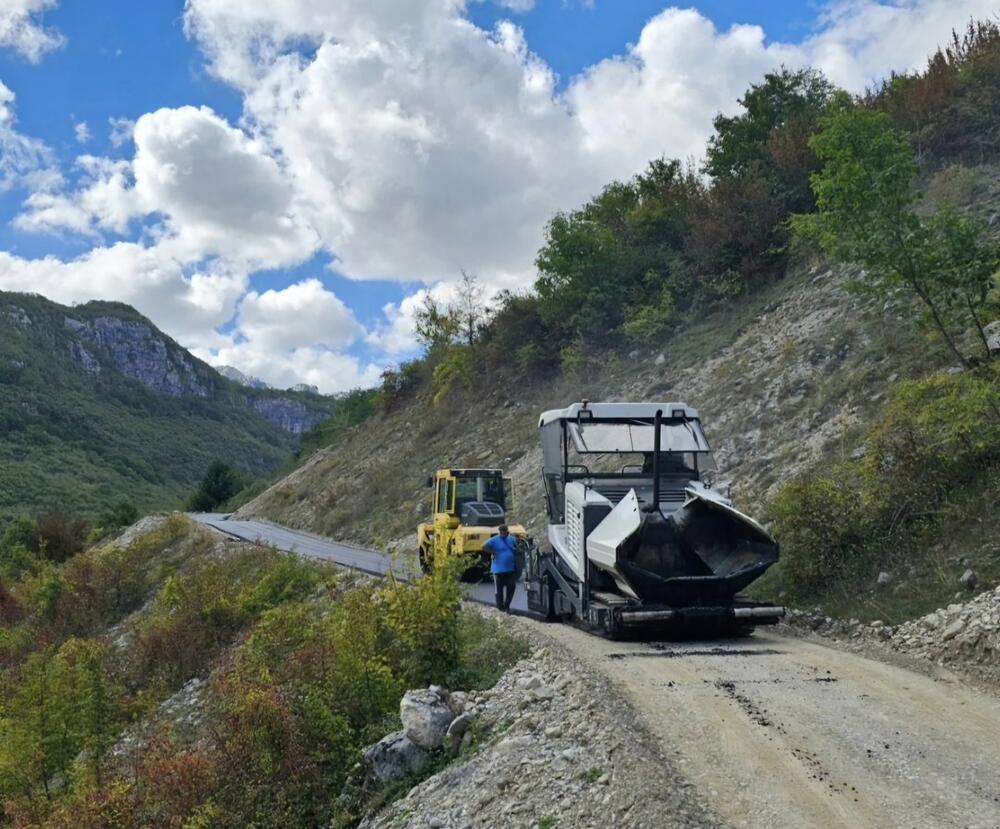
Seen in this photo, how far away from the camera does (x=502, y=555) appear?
1386 centimetres

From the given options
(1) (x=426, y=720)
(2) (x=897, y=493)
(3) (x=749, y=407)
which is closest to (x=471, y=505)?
(3) (x=749, y=407)

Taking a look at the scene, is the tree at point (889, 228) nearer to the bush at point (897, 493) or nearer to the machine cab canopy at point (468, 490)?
the bush at point (897, 493)

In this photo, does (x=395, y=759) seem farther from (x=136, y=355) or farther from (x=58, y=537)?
(x=136, y=355)

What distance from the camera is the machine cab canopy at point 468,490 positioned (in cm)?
1938

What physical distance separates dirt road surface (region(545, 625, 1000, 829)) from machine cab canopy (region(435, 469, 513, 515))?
10321 mm

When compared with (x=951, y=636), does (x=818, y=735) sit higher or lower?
lower

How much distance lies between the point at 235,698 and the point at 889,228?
11952mm

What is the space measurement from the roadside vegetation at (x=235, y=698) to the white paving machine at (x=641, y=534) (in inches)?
57.6

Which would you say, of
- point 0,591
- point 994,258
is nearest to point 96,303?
point 0,591

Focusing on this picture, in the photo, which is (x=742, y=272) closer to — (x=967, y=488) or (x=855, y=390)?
(x=855, y=390)

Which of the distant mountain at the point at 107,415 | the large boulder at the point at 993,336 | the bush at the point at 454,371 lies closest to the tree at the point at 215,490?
the distant mountain at the point at 107,415

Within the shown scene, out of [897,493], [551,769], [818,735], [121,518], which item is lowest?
[551,769]

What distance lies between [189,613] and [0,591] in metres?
15.5

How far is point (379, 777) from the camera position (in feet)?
26.5
